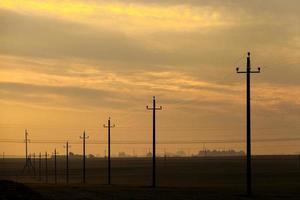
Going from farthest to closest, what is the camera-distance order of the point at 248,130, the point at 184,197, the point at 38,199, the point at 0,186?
the point at 248,130, the point at 184,197, the point at 0,186, the point at 38,199

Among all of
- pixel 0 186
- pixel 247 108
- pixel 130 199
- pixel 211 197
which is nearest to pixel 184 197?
pixel 211 197

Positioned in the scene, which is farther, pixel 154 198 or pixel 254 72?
pixel 254 72

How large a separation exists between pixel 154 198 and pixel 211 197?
13.9 ft

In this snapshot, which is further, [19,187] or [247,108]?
[247,108]

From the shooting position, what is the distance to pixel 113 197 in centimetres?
4191

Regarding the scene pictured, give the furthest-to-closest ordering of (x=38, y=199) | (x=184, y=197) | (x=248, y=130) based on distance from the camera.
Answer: (x=248, y=130) → (x=184, y=197) → (x=38, y=199)

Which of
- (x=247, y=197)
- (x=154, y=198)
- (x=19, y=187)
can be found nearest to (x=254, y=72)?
(x=247, y=197)

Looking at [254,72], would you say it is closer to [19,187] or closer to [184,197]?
[184,197]

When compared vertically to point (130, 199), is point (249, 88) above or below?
above

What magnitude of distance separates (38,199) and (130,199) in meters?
8.29

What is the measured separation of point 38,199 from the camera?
33656 millimetres

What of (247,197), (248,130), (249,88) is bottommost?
(247,197)

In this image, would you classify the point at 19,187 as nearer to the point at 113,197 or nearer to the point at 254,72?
the point at 113,197

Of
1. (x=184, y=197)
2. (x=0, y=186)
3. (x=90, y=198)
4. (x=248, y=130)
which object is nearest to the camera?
(x=0, y=186)
